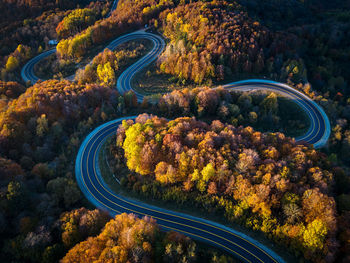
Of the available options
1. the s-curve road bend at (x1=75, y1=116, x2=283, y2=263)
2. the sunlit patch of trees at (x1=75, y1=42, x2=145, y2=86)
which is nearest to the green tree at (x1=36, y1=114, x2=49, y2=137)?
the s-curve road bend at (x1=75, y1=116, x2=283, y2=263)

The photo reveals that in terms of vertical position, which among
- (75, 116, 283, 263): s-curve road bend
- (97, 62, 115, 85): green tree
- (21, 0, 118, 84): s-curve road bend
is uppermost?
(97, 62, 115, 85): green tree

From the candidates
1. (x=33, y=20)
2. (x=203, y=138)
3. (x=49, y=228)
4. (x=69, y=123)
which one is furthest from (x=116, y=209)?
(x=33, y=20)

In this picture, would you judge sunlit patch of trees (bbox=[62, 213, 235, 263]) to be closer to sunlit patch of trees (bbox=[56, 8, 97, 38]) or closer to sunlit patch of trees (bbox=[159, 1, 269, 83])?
sunlit patch of trees (bbox=[159, 1, 269, 83])

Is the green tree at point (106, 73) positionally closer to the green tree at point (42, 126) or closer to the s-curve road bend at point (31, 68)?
the s-curve road bend at point (31, 68)

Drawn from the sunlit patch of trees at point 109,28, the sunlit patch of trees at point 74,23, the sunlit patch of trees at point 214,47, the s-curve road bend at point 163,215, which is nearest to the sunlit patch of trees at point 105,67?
the sunlit patch of trees at point 109,28

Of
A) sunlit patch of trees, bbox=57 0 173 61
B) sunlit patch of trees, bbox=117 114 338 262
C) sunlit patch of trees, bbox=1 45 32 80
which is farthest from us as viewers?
sunlit patch of trees, bbox=57 0 173 61
